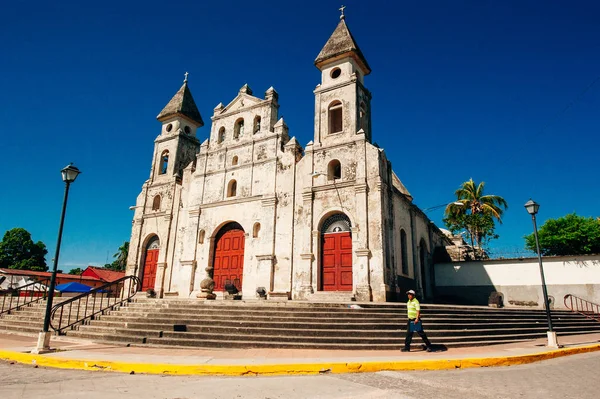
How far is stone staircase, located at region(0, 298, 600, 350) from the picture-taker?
1051 centimetres

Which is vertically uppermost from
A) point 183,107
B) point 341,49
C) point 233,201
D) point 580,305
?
point 341,49

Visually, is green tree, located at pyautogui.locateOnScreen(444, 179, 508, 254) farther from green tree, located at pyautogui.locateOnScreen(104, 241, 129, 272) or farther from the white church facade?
green tree, located at pyautogui.locateOnScreen(104, 241, 129, 272)

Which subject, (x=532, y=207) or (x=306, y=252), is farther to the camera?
(x=306, y=252)

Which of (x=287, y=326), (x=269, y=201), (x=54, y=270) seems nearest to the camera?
(x=54, y=270)

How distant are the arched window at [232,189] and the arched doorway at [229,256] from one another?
1838 millimetres

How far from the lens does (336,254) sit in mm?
17984

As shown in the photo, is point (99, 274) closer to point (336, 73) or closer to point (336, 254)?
point (336, 254)

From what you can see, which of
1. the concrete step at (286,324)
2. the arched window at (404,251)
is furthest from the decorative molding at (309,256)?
the concrete step at (286,324)

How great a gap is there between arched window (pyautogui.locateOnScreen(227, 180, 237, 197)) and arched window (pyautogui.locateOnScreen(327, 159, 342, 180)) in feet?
20.6

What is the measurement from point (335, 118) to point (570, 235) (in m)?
28.5

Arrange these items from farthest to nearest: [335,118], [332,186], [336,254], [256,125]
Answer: [256,125] < [335,118] < [332,186] < [336,254]

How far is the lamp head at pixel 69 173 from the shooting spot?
1073 cm

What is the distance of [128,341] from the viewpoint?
10914 mm

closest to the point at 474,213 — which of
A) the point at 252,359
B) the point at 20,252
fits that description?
the point at 252,359
